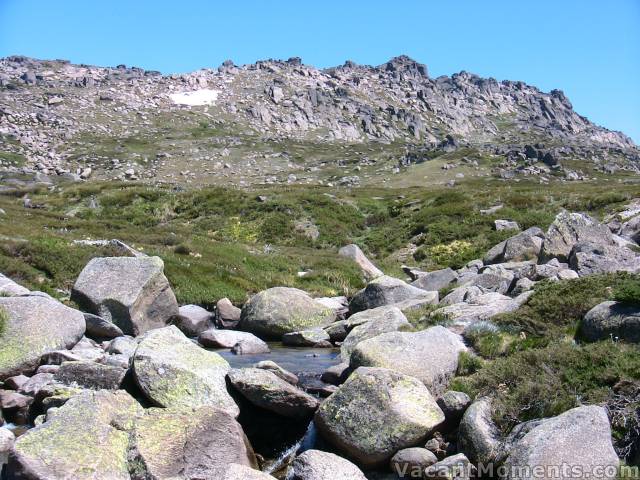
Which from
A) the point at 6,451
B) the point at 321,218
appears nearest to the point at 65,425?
the point at 6,451

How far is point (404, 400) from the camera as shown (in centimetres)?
1062

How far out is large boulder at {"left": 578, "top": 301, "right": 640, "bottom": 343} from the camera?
473 inches

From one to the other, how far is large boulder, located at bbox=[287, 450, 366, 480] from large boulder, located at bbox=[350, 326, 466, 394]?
3.15 meters

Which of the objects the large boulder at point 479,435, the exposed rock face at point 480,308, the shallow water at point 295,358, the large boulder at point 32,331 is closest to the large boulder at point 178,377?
the large boulder at point 32,331

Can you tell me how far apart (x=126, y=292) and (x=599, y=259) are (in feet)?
61.1

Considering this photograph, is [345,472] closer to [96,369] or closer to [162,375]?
[162,375]

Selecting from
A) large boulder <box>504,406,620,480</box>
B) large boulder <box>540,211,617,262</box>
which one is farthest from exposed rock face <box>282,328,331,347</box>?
large boulder <box>540,211,617,262</box>

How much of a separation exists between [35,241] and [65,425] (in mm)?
18992

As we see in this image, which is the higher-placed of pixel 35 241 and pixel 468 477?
pixel 35 241

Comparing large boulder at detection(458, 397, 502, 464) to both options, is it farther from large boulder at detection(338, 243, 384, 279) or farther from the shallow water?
large boulder at detection(338, 243, 384, 279)

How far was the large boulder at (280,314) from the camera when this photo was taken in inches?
844

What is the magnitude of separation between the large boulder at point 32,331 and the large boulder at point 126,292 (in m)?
3.13

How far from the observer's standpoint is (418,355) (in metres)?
12.8

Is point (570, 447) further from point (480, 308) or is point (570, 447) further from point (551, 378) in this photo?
point (480, 308)
